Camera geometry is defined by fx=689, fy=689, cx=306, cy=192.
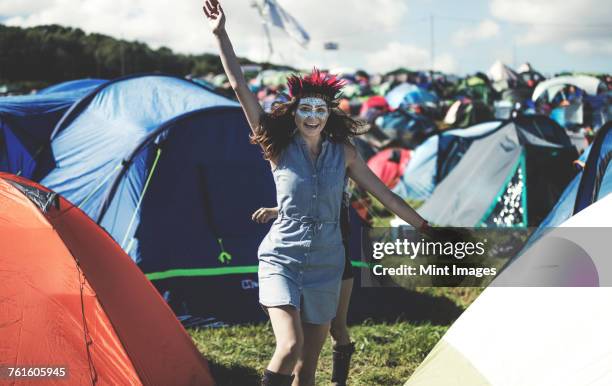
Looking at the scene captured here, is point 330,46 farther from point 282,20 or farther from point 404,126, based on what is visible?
point 404,126

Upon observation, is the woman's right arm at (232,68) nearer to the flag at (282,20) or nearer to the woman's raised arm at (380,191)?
the woman's raised arm at (380,191)

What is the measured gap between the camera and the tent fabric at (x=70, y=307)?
10.6 ft

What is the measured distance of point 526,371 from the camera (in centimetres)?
271

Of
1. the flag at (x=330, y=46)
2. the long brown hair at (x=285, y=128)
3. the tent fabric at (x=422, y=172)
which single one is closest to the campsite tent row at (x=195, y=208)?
the long brown hair at (x=285, y=128)

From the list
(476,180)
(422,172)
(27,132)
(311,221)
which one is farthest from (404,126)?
(311,221)

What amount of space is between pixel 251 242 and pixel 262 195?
0.40 meters

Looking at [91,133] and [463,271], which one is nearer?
[463,271]

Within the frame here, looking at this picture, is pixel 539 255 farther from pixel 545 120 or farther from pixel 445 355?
pixel 545 120

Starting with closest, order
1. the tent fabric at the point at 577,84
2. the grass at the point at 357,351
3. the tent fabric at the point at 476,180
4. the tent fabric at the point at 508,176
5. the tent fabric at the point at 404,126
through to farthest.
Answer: the grass at the point at 357,351 < the tent fabric at the point at 508,176 < the tent fabric at the point at 476,180 < the tent fabric at the point at 404,126 < the tent fabric at the point at 577,84

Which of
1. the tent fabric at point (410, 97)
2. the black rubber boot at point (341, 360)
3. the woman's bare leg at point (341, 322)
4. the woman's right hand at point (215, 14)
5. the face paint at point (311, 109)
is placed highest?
the tent fabric at point (410, 97)

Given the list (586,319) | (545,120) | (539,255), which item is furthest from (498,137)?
(586,319)

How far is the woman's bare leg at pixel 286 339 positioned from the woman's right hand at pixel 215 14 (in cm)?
132

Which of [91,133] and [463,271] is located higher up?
[91,133]

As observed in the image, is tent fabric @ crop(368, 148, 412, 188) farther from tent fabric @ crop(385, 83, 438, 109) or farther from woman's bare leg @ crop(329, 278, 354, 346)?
tent fabric @ crop(385, 83, 438, 109)
